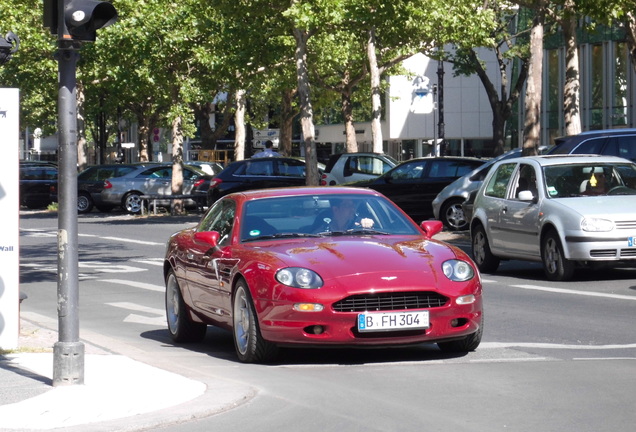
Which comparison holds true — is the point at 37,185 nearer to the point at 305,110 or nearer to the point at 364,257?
the point at 305,110

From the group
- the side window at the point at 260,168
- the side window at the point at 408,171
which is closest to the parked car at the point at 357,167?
the side window at the point at 260,168

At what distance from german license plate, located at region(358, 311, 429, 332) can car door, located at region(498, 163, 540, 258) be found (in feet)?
26.3

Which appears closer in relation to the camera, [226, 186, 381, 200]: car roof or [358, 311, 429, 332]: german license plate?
[358, 311, 429, 332]: german license plate

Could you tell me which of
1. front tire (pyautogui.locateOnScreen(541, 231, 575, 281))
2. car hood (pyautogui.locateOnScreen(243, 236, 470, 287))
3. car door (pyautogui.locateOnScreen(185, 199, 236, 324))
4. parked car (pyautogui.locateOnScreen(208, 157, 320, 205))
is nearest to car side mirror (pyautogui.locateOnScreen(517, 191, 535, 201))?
front tire (pyautogui.locateOnScreen(541, 231, 575, 281))

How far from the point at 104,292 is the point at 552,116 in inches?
1839

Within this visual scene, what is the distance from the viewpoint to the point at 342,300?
9492 mm

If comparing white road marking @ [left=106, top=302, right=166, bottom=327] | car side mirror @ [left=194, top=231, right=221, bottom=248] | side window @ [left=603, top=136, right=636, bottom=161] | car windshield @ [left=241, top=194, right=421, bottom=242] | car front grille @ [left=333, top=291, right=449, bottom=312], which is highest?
side window @ [left=603, top=136, right=636, bottom=161]

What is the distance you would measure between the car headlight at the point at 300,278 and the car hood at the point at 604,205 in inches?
302

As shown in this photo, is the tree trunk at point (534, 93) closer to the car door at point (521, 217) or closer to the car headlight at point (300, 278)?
the car door at point (521, 217)

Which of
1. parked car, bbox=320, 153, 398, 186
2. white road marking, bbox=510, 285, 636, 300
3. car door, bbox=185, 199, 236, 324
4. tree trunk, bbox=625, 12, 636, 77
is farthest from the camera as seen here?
parked car, bbox=320, 153, 398, 186

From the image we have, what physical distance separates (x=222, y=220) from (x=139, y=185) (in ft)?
107

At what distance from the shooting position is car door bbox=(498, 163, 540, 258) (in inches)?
685

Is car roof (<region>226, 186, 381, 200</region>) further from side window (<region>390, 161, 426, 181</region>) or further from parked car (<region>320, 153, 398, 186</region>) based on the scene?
parked car (<region>320, 153, 398, 186</region>)

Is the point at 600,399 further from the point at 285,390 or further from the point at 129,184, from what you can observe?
the point at 129,184
